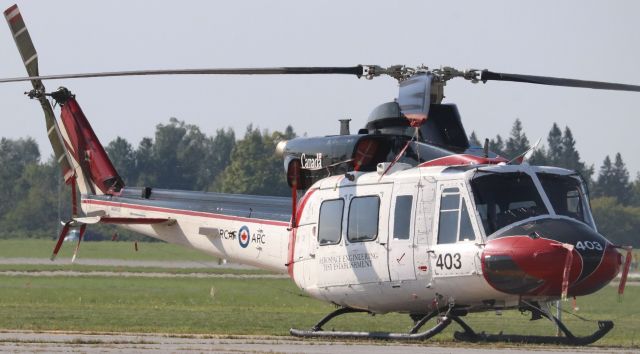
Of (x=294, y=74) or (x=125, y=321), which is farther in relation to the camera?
(x=125, y=321)

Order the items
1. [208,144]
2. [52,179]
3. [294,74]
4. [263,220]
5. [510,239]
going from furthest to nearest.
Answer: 1. [208,144]
2. [52,179]
3. [263,220]
4. [294,74]
5. [510,239]

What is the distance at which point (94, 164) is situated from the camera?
23.8 metres

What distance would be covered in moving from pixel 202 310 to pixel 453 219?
13.1 meters

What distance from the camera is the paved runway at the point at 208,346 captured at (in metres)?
14.8

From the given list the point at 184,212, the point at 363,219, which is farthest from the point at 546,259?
the point at 184,212

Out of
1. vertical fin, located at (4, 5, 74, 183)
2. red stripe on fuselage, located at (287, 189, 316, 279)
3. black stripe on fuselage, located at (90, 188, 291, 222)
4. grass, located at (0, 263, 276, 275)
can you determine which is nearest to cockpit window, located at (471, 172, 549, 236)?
red stripe on fuselage, located at (287, 189, 316, 279)

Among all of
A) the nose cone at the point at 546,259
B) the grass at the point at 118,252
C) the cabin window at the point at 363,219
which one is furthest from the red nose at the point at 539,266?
the grass at the point at 118,252

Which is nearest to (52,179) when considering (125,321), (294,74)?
(125,321)

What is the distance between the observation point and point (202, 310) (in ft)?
95.2

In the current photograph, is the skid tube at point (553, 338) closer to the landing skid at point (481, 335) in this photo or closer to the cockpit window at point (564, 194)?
the landing skid at point (481, 335)

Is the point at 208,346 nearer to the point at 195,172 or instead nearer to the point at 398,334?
the point at 398,334

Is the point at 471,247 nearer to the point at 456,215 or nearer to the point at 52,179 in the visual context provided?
the point at 456,215

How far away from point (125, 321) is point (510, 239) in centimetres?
991

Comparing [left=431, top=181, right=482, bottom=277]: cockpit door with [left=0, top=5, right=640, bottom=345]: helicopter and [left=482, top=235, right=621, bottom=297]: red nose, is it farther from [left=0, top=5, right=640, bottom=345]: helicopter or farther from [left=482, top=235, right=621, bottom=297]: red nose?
[left=482, top=235, right=621, bottom=297]: red nose
